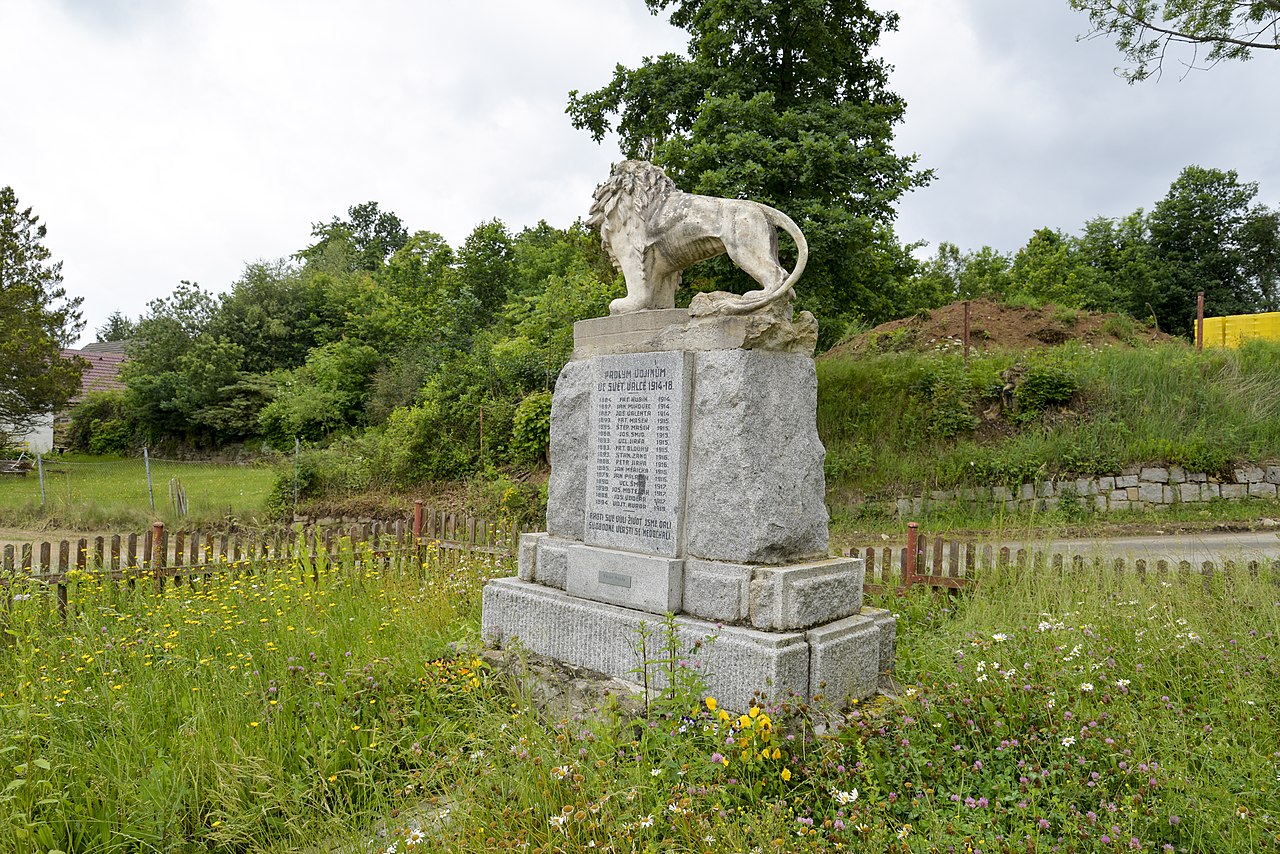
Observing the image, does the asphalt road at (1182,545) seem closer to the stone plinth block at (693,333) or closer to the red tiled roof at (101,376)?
the stone plinth block at (693,333)

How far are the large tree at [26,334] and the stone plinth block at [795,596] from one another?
26121 millimetres

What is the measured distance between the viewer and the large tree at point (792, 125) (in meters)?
11.9

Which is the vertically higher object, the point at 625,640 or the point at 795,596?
the point at 795,596

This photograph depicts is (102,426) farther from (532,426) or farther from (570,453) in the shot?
(570,453)

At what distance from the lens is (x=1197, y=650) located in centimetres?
427

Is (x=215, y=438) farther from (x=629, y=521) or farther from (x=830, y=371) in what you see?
(x=629, y=521)

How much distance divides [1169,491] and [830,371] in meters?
5.63

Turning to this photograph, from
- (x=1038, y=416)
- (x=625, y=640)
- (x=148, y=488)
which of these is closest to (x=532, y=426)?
(x=1038, y=416)

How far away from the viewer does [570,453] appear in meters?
4.93

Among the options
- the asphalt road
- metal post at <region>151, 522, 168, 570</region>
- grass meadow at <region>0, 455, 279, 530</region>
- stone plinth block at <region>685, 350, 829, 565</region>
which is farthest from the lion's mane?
grass meadow at <region>0, 455, 279, 530</region>

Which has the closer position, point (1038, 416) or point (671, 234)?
point (671, 234)

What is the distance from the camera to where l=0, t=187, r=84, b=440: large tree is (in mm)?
22344

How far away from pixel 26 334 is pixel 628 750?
26786 millimetres

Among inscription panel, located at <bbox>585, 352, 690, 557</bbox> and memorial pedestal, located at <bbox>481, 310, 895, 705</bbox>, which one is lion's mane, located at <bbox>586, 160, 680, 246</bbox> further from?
inscription panel, located at <bbox>585, 352, 690, 557</bbox>
